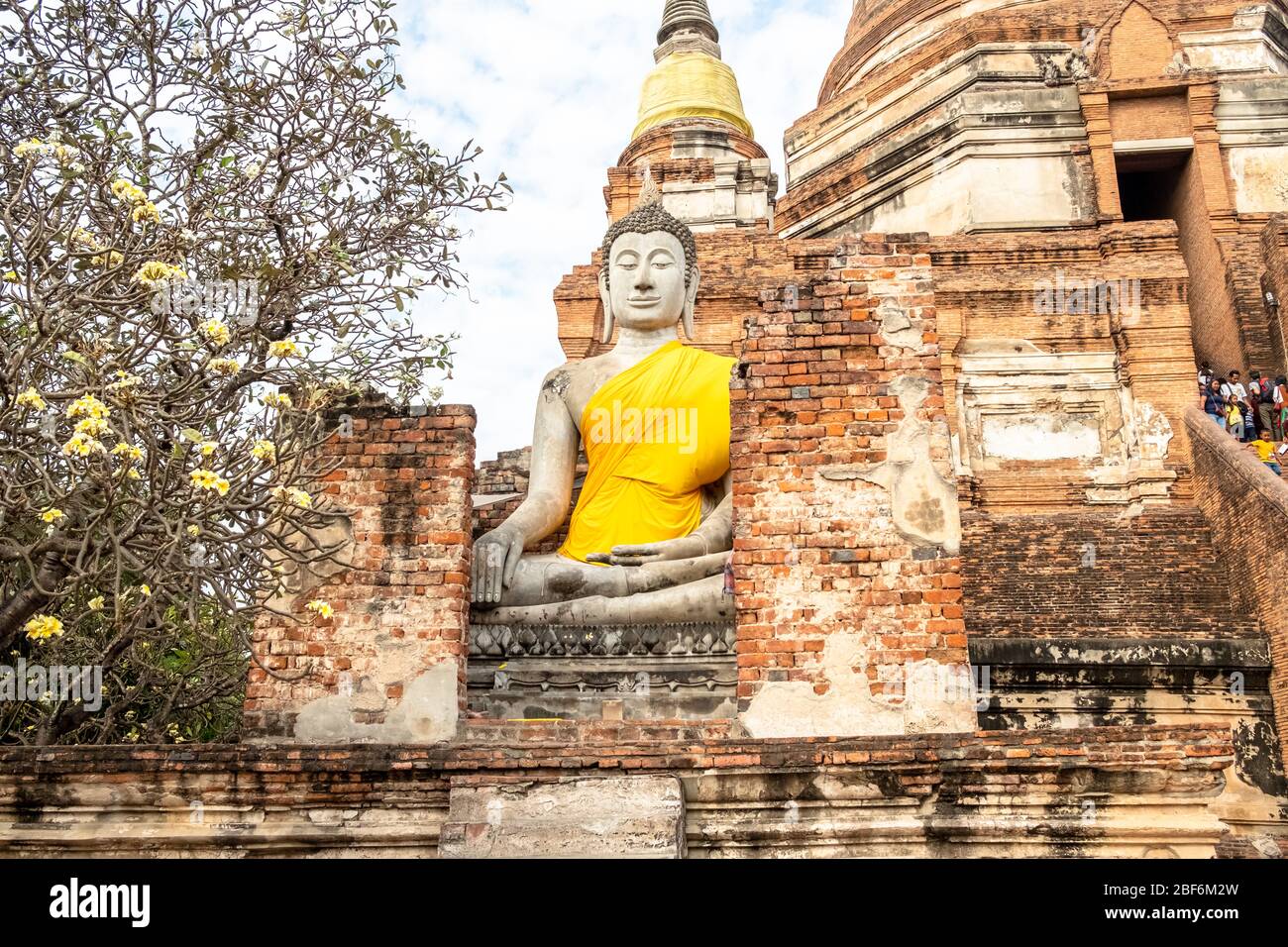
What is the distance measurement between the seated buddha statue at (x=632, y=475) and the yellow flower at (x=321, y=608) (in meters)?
1.08

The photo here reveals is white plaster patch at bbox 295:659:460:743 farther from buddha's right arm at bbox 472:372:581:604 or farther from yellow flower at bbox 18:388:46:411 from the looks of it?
yellow flower at bbox 18:388:46:411

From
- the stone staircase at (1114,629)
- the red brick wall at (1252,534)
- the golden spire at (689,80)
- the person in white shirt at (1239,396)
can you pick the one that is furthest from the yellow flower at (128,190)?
the golden spire at (689,80)

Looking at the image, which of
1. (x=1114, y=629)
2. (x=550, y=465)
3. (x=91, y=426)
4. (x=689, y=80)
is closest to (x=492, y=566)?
(x=550, y=465)

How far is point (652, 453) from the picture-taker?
721cm

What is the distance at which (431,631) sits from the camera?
5453 mm

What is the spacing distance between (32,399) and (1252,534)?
10.7m

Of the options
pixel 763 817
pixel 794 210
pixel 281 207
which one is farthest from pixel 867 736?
pixel 794 210

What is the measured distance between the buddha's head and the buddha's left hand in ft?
5.80

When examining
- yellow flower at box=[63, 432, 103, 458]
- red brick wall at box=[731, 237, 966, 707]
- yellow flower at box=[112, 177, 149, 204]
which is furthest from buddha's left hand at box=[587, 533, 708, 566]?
yellow flower at box=[112, 177, 149, 204]

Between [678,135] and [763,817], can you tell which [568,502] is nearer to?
[763,817]

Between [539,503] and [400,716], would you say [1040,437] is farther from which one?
[400,716]

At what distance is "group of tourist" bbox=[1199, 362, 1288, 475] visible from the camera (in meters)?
15.2

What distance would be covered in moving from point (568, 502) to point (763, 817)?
10.3 feet

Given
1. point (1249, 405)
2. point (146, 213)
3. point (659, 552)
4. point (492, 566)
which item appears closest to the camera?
point (146, 213)
